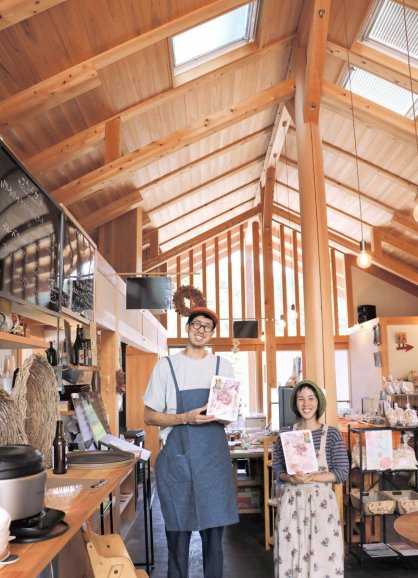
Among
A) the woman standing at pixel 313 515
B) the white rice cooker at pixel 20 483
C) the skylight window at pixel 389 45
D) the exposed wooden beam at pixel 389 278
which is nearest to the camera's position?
the white rice cooker at pixel 20 483

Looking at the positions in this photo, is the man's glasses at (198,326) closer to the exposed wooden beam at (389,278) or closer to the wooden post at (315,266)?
the wooden post at (315,266)

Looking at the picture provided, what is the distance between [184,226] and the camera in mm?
12992

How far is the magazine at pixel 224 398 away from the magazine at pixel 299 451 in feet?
2.34

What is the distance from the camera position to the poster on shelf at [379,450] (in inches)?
186

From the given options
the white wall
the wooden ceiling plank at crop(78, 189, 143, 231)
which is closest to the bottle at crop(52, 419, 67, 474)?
the wooden ceiling plank at crop(78, 189, 143, 231)

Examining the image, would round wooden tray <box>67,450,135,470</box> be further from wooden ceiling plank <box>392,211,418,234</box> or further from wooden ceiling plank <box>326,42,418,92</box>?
wooden ceiling plank <box>392,211,418,234</box>

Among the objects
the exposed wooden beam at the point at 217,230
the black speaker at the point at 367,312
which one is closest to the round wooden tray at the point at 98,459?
the exposed wooden beam at the point at 217,230

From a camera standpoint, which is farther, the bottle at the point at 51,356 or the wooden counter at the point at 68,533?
the bottle at the point at 51,356

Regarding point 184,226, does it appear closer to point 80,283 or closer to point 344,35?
point 344,35

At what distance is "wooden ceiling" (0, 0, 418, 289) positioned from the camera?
14.9 ft

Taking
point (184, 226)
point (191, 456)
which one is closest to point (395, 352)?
point (184, 226)

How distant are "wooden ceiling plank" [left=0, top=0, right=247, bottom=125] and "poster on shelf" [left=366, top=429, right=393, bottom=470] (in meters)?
3.93

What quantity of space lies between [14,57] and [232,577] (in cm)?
445

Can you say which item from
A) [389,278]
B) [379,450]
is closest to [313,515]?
[379,450]
